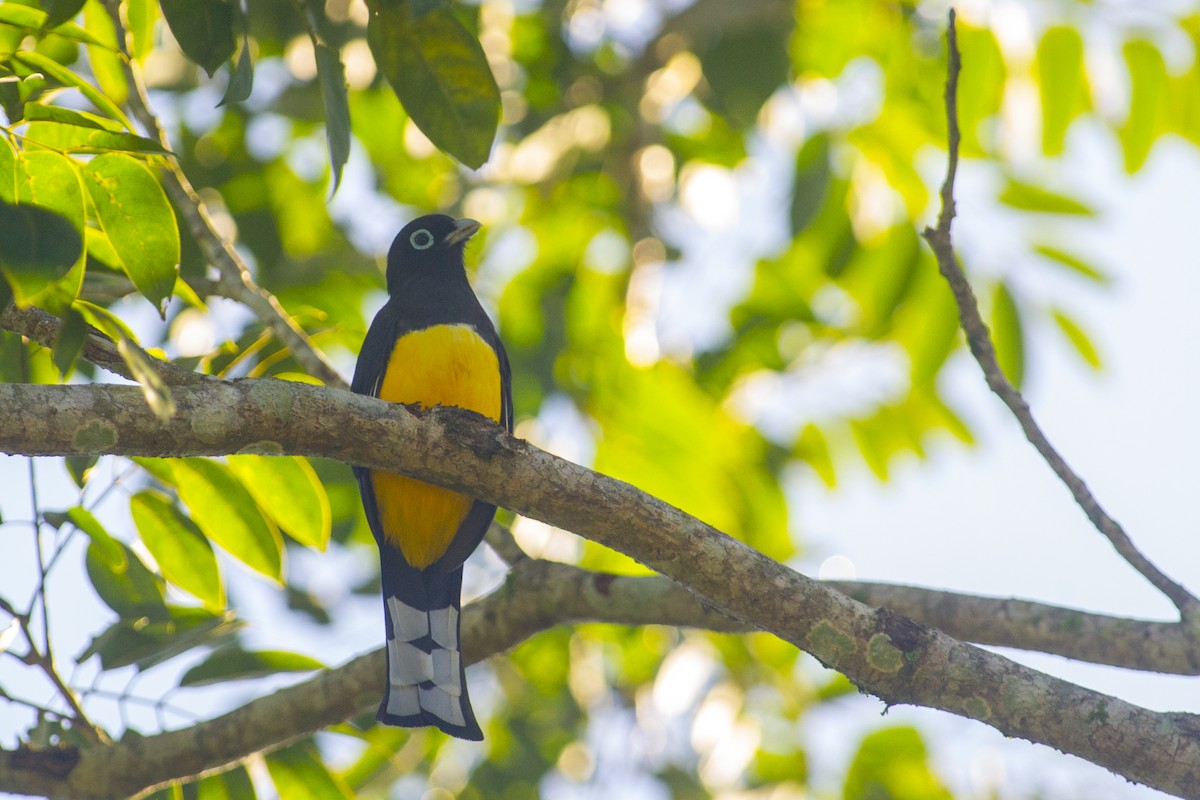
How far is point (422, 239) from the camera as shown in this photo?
5.12 m

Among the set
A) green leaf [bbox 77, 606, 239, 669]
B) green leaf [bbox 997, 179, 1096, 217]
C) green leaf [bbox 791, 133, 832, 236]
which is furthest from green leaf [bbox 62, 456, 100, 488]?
green leaf [bbox 997, 179, 1096, 217]

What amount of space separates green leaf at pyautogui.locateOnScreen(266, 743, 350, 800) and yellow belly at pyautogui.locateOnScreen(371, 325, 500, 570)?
2.88ft

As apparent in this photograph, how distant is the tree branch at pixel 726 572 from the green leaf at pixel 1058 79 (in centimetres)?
267

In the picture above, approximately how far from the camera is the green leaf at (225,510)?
3.29 metres

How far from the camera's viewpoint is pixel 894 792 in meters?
4.48

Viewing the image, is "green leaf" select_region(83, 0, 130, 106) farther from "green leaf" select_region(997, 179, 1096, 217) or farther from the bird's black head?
"green leaf" select_region(997, 179, 1096, 217)

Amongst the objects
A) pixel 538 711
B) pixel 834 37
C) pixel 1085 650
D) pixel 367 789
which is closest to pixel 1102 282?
pixel 834 37

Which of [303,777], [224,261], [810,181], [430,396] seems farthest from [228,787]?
[810,181]

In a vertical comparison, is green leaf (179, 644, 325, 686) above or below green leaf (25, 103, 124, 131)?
below

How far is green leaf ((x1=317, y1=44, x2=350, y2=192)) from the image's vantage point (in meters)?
3.03

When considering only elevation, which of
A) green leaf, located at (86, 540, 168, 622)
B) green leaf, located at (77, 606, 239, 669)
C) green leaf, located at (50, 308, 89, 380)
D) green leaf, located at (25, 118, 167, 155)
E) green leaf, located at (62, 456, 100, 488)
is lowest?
green leaf, located at (50, 308, 89, 380)

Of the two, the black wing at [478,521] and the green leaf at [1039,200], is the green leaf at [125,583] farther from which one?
the green leaf at [1039,200]

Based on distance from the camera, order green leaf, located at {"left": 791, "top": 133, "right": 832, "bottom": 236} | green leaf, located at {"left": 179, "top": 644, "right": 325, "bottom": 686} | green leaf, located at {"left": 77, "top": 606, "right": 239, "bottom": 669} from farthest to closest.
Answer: green leaf, located at {"left": 791, "top": 133, "right": 832, "bottom": 236}, green leaf, located at {"left": 179, "top": 644, "right": 325, "bottom": 686}, green leaf, located at {"left": 77, "top": 606, "right": 239, "bottom": 669}

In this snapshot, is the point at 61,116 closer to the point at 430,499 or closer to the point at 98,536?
the point at 98,536
